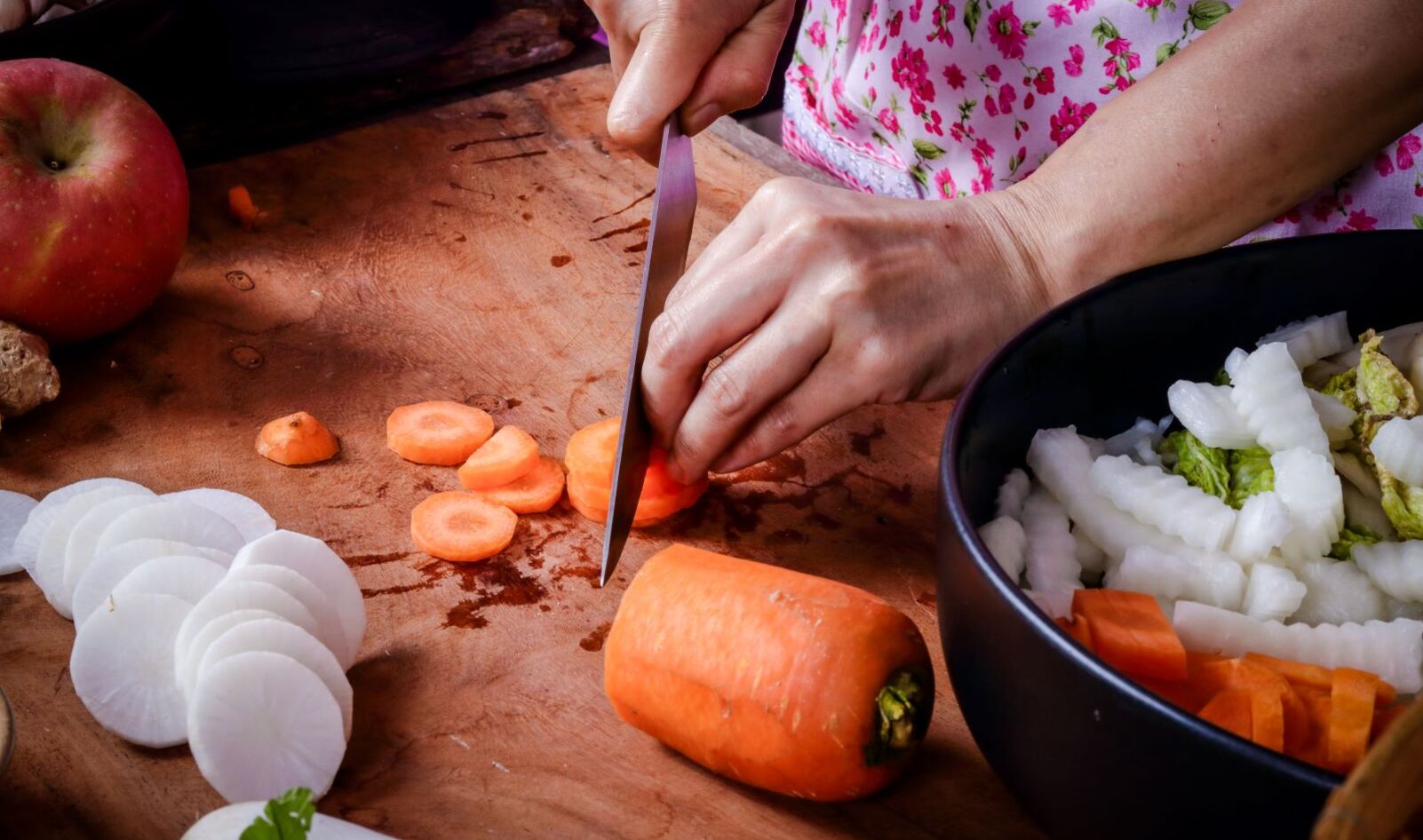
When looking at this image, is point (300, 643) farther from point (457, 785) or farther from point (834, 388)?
point (834, 388)

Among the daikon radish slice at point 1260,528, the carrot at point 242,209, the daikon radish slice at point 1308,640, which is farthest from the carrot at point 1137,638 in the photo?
the carrot at point 242,209

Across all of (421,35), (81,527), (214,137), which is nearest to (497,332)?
(81,527)

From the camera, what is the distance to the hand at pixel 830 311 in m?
1.41

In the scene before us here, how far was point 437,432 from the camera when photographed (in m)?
1.59

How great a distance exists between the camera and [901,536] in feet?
5.00

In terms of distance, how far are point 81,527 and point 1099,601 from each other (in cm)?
106

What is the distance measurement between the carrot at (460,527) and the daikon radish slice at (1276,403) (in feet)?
2.77

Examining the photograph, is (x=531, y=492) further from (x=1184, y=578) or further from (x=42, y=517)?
(x=1184, y=578)

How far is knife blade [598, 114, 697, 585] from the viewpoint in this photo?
1368 mm

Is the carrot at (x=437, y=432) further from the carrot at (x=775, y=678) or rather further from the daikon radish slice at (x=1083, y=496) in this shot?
the daikon radish slice at (x=1083, y=496)

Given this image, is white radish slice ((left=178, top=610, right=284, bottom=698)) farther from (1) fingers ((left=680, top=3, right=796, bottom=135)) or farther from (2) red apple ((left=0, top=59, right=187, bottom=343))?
(1) fingers ((left=680, top=3, right=796, bottom=135))

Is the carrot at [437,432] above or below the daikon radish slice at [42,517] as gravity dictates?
above

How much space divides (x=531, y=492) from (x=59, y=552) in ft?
1.74

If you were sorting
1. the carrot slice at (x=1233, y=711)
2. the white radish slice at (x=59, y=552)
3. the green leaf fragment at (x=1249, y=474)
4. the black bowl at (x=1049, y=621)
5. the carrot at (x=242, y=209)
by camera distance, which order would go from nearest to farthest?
the black bowl at (x=1049, y=621) < the carrot slice at (x=1233, y=711) < the green leaf fragment at (x=1249, y=474) < the white radish slice at (x=59, y=552) < the carrot at (x=242, y=209)
